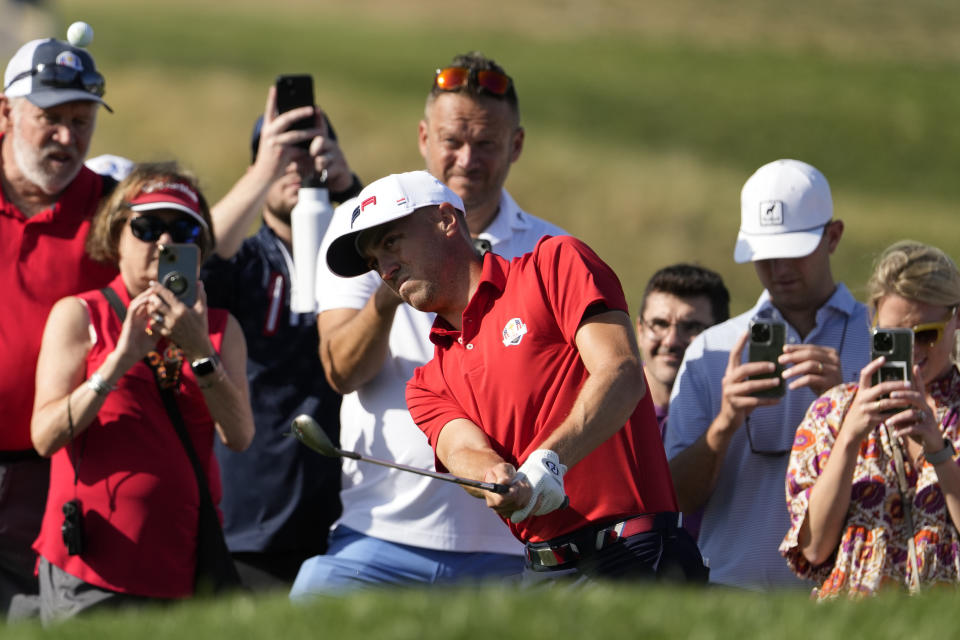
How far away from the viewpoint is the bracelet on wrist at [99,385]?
566cm

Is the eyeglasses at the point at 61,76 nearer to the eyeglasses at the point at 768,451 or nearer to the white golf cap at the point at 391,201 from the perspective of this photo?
the white golf cap at the point at 391,201

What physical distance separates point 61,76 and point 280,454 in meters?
1.97

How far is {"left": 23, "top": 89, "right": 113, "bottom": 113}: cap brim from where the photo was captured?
662 cm

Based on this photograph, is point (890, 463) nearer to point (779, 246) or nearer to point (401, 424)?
point (779, 246)

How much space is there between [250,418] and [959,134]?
35.9 meters

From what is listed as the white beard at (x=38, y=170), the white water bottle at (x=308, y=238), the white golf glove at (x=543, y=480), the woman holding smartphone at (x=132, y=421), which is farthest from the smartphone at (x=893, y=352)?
the white beard at (x=38, y=170)

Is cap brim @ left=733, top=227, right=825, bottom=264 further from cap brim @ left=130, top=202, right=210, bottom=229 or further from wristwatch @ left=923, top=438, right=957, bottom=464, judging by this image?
cap brim @ left=130, top=202, right=210, bottom=229

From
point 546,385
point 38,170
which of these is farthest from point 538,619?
point 38,170

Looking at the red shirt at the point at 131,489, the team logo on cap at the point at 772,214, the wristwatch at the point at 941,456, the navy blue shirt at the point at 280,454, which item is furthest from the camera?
the navy blue shirt at the point at 280,454

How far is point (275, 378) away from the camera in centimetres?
704

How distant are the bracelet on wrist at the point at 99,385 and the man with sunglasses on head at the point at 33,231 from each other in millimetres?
732

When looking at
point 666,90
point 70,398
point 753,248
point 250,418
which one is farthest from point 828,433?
point 666,90

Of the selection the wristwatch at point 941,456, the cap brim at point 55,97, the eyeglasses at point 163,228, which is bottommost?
the wristwatch at point 941,456

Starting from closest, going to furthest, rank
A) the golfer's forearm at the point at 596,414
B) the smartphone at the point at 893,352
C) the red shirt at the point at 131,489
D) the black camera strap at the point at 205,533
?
the golfer's forearm at the point at 596,414 → the smartphone at the point at 893,352 → the red shirt at the point at 131,489 → the black camera strap at the point at 205,533
